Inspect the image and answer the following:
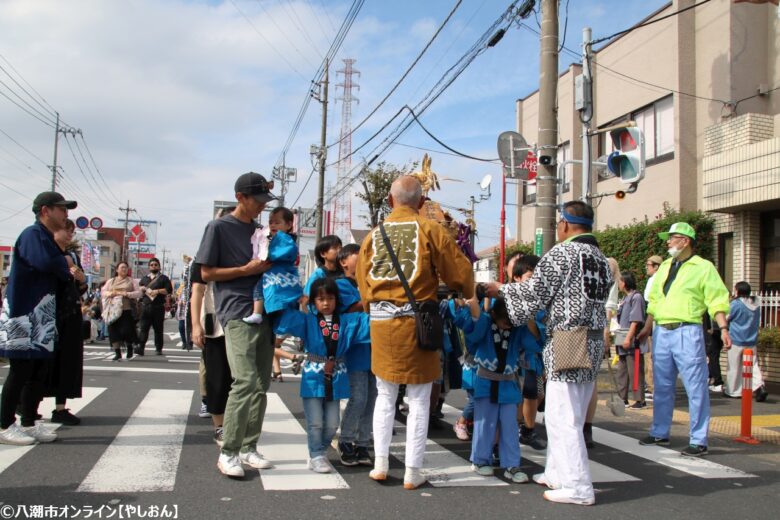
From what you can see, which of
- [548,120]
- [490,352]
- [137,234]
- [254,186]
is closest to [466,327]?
[490,352]

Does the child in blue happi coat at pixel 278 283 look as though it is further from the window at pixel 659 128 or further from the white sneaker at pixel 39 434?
the window at pixel 659 128

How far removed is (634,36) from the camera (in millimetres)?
16656

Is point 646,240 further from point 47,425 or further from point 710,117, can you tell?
point 47,425

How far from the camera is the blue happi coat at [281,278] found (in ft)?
14.1

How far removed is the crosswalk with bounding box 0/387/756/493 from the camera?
4043 mm

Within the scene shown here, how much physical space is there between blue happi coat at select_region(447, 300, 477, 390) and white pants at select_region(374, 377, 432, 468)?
0.54 m

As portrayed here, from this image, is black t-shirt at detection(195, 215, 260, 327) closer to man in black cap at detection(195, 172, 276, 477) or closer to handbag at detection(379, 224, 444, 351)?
man in black cap at detection(195, 172, 276, 477)

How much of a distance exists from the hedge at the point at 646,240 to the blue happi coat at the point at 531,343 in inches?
374

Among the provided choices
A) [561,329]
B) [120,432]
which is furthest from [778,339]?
[120,432]

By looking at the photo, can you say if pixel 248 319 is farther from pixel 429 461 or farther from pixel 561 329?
pixel 561 329

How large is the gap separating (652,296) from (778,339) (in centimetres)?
530

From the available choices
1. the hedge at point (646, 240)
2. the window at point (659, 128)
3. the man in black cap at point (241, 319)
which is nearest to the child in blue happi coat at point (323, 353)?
the man in black cap at point (241, 319)

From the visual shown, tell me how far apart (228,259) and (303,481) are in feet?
5.05

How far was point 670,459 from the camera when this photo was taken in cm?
525
